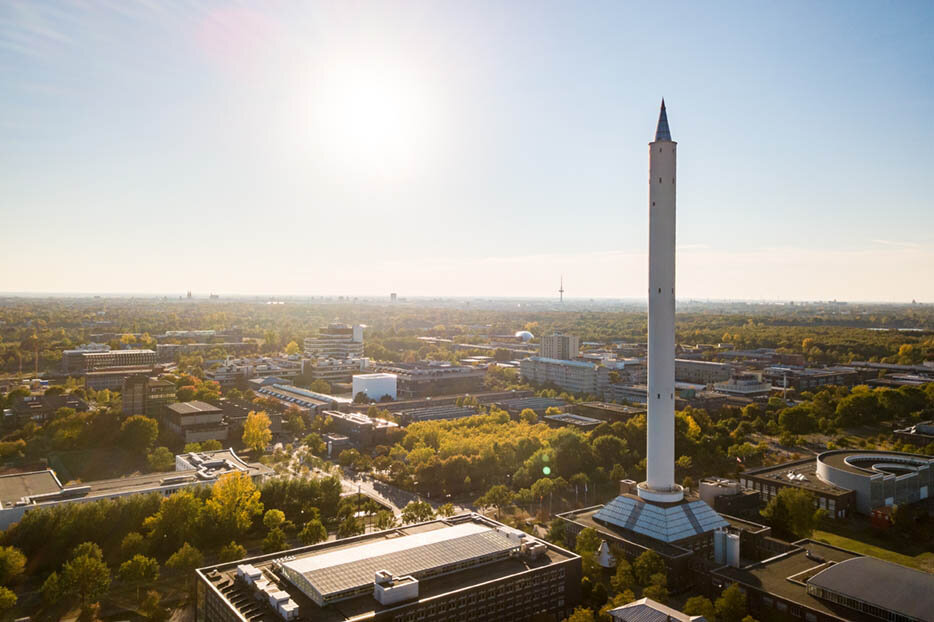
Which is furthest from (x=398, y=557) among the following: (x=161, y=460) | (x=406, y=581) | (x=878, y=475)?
(x=878, y=475)

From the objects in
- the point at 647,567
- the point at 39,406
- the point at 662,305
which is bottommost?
the point at 647,567

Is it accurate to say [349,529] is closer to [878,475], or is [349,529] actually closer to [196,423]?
[196,423]

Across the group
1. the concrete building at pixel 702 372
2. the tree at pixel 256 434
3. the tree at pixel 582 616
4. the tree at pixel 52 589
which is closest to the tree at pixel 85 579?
the tree at pixel 52 589

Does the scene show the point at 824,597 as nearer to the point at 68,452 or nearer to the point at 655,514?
the point at 655,514

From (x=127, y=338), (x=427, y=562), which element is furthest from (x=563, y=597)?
(x=127, y=338)

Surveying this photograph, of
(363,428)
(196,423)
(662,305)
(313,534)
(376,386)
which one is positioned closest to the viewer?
(313,534)

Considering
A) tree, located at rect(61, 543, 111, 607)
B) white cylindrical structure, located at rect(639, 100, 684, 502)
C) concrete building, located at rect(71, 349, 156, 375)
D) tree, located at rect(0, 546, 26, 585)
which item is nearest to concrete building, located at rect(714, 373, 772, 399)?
white cylindrical structure, located at rect(639, 100, 684, 502)

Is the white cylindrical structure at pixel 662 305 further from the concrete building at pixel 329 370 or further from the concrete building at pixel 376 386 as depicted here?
the concrete building at pixel 329 370

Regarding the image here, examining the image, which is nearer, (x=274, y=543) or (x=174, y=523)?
(x=274, y=543)
